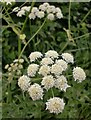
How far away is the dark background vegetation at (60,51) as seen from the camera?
5.23ft

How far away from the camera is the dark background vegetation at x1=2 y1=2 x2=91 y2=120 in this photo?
1.59 m

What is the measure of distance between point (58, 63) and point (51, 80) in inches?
3.3

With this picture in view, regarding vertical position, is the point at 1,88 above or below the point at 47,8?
below

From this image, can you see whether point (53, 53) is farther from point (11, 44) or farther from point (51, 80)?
point (11, 44)

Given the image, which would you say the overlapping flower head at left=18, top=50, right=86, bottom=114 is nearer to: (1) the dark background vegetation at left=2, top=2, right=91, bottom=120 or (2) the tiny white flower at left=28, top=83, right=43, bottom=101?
(2) the tiny white flower at left=28, top=83, right=43, bottom=101

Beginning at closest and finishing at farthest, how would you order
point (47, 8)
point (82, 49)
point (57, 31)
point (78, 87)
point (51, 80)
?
1. point (51, 80)
2. point (78, 87)
3. point (47, 8)
4. point (82, 49)
5. point (57, 31)

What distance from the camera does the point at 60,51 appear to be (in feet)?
5.91

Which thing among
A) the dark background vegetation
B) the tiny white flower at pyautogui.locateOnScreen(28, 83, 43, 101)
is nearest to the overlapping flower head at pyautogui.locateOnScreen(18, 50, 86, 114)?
the tiny white flower at pyautogui.locateOnScreen(28, 83, 43, 101)

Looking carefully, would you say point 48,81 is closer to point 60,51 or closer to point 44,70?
point 44,70

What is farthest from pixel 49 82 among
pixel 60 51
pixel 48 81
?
pixel 60 51

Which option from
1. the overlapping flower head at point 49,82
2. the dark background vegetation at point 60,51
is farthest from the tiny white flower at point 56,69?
the dark background vegetation at point 60,51

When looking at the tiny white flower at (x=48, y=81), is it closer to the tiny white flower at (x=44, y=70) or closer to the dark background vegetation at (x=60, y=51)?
the tiny white flower at (x=44, y=70)

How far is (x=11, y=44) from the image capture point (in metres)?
2.22

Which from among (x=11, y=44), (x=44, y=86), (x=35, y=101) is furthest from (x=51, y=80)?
(x=11, y=44)
